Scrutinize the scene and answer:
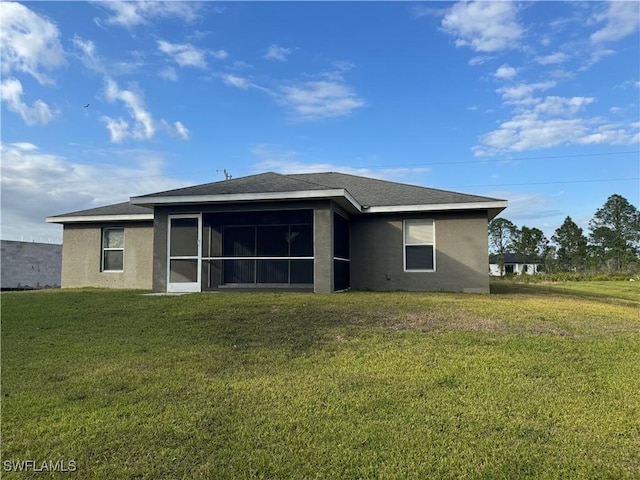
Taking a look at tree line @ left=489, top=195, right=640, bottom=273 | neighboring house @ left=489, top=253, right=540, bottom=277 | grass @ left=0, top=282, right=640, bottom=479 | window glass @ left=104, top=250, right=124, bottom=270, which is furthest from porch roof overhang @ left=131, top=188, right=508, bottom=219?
neighboring house @ left=489, top=253, right=540, bottom=277

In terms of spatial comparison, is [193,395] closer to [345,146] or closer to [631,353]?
[631,353]

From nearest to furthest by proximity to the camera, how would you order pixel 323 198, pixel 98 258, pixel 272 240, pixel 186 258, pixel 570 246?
pixel 323 198
pixel 186 258
pixel 272 240
pixel 98 258
pixel 570 246

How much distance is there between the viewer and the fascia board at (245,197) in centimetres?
1061

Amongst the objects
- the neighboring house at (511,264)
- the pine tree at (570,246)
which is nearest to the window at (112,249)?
the pine tree at (570,246)

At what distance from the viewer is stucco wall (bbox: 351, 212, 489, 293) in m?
12.6

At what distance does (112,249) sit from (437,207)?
37.0 ft

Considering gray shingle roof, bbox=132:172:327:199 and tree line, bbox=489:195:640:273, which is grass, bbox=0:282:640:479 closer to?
gray shingle roof, bbox=132:172:327:199

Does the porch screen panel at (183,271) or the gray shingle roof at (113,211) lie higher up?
the gray shingle roof at (113,211)

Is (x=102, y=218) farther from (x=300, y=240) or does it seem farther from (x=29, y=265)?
(x=29, y=265)

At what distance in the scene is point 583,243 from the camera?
4072 centimetres

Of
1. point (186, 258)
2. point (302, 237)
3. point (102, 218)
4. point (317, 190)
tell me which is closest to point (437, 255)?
point (302, 237)

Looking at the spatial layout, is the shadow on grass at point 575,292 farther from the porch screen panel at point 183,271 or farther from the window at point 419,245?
the porch screen panel at point 183,271

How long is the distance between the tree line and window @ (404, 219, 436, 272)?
26387mm

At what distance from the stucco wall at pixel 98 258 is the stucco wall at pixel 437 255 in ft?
23.5
